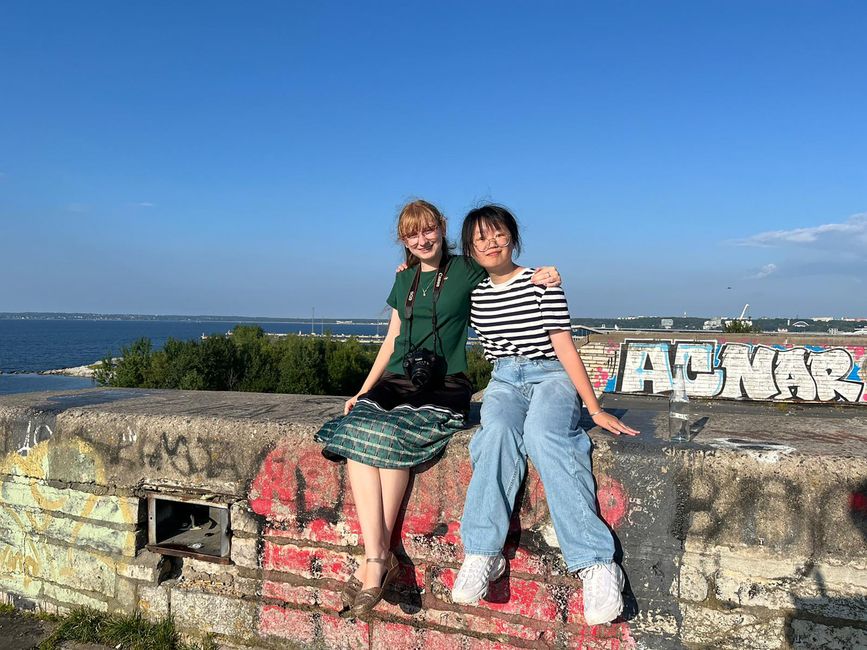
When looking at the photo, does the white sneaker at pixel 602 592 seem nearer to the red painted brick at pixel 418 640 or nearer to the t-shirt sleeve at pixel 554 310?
the red painted brick at pixel 418 640

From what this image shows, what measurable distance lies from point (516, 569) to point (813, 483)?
112 cm

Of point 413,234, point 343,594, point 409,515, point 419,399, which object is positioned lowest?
point 343,594

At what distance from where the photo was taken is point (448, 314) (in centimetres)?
270

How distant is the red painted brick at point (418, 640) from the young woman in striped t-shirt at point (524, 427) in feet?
1.24

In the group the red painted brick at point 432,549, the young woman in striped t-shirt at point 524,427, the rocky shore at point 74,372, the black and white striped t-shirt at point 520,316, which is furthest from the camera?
the rocky shore at point 74,372

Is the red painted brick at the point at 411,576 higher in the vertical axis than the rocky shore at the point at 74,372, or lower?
higher

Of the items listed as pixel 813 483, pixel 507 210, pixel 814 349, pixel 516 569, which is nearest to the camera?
pixel 813 483

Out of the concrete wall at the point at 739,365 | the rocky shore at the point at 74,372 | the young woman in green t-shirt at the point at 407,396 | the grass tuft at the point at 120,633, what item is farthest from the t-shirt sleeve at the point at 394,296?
the rocky shore at the point at 74,372

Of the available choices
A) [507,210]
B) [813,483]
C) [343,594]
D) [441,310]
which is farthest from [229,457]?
[813,483]

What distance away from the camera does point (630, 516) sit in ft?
7.04

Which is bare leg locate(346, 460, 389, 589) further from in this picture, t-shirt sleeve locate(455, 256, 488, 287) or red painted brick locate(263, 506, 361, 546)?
t-shirt sleeve locate(455, 256, 488, 287)

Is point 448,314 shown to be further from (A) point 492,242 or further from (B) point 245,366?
(B) point 245,366

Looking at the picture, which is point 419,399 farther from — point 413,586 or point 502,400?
point 413,586

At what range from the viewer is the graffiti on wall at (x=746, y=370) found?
64.0 ft
